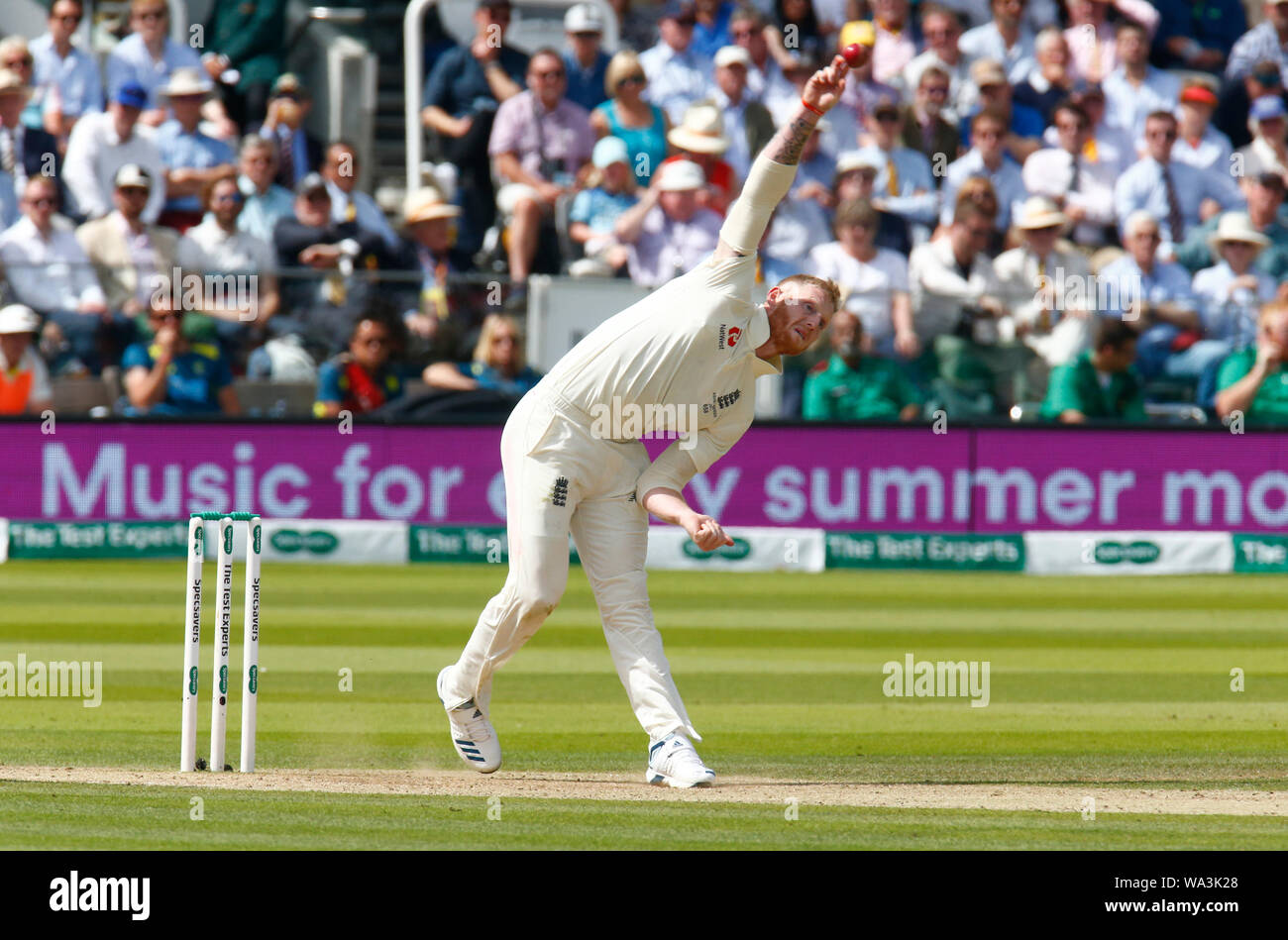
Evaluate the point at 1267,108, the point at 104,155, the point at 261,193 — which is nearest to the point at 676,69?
the point at 261,193

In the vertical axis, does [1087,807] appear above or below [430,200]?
below

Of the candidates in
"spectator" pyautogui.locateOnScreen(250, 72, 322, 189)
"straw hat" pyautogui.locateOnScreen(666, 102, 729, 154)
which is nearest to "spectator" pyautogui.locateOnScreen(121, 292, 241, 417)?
"spectator" pyautogui.locateOnScreen(250, 72, 322, 189)

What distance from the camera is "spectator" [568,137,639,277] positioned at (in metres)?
17.7

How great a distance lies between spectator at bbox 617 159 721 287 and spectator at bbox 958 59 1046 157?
3.58 m

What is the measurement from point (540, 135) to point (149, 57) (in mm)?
3805

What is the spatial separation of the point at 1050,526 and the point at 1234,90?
260 inches

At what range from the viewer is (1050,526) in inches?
672

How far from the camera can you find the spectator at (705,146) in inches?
698

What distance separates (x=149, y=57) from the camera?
61.8 ft

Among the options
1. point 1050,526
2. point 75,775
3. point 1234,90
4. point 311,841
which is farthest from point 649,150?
point 311,841

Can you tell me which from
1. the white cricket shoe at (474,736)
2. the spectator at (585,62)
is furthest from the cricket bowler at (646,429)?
the spectator at (585,62)

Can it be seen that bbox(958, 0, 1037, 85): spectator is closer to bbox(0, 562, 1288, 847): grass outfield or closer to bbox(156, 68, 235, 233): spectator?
bbox(0, 562, 1288, 847): grass outfield

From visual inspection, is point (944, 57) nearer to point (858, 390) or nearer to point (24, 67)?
point (858, 390)

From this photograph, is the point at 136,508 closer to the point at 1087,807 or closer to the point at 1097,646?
the point at 1097,646
